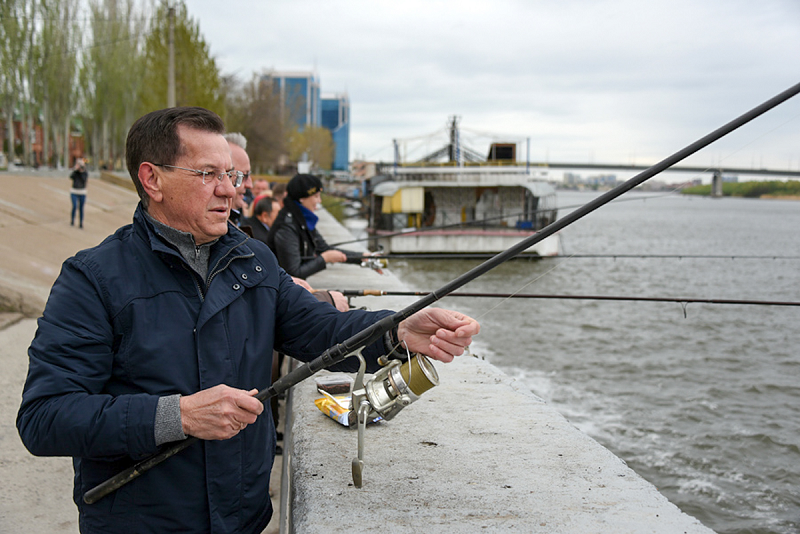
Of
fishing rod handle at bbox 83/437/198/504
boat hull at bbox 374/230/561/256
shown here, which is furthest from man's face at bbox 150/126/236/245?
boat hull at bbox 374/230/561/256

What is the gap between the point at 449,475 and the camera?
2863 millimetres

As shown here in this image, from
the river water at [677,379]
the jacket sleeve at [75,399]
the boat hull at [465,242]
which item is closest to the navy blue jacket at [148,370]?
the jacket sleeve at [75,399]

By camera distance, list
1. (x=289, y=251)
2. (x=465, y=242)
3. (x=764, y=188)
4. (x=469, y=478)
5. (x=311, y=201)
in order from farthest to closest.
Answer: (x=465, y=242) → (x=764, y=188) → (x=311, y=201) → (x=289, y=251) → (x=469, y=478)

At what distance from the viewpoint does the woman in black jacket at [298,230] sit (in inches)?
225

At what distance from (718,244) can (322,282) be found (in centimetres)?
4315

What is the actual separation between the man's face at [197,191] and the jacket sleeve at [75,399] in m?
0.39

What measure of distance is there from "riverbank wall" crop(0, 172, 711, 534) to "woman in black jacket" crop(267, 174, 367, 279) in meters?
1.79

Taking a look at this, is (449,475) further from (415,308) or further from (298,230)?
(298,230)

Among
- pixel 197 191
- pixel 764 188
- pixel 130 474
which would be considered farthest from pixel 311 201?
pixel 764 188

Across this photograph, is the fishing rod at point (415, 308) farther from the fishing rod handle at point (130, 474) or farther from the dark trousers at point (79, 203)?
the dark trousers at point (79, 203)

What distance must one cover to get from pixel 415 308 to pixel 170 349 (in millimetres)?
764

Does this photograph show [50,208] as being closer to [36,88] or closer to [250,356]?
[250,356]

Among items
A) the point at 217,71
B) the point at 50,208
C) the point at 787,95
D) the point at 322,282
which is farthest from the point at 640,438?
the point at 217,71

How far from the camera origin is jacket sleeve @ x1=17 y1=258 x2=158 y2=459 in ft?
5.85
